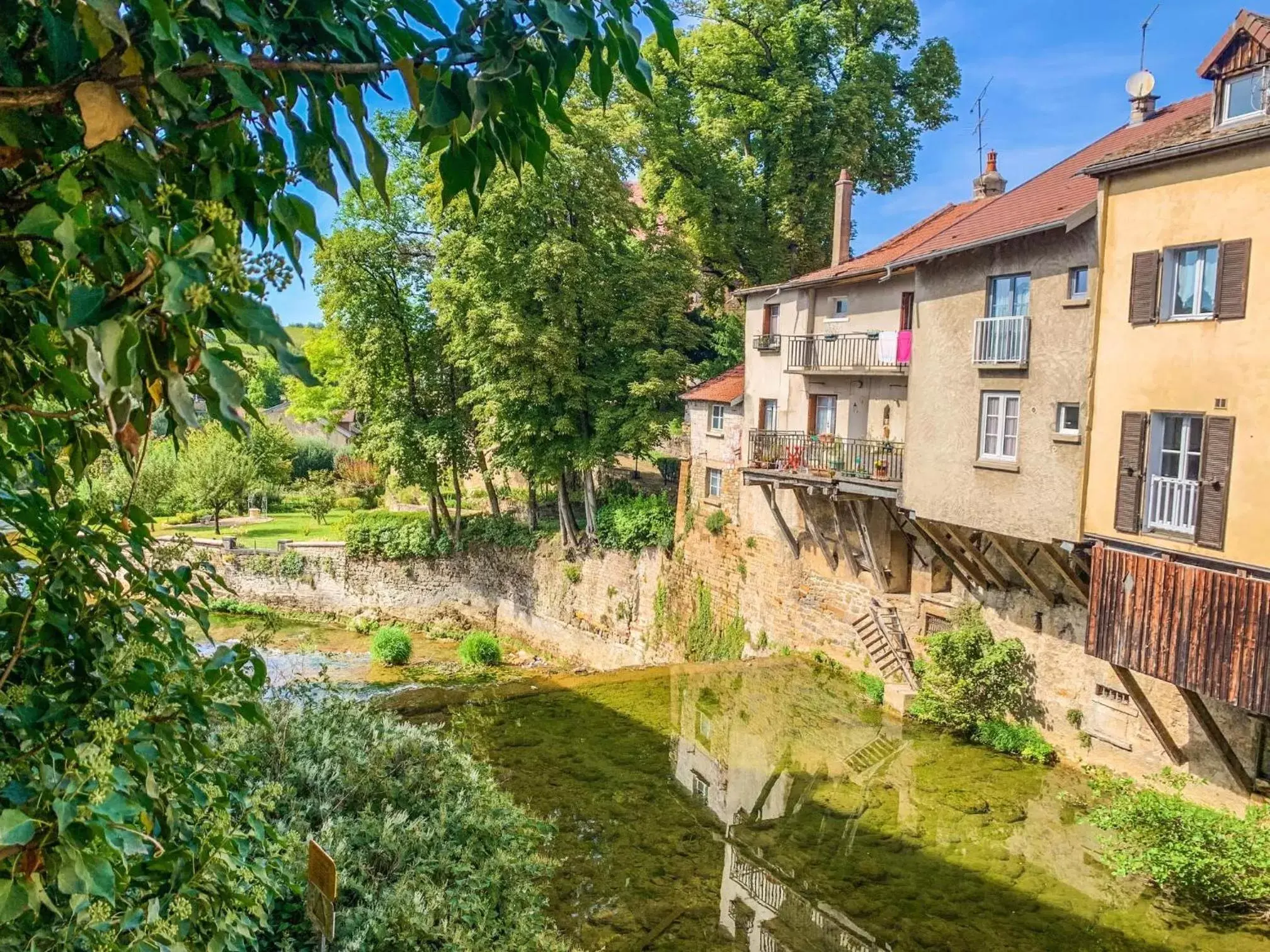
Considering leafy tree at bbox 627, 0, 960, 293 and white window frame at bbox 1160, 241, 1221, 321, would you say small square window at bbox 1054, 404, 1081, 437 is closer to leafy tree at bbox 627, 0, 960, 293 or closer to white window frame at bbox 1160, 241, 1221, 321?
white window frame at bbox 1160, 241, 1221, 321

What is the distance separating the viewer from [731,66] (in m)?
26.8

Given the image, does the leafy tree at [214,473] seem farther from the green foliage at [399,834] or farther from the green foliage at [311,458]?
the green foliage at [399,834]

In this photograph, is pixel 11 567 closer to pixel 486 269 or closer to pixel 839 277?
pixel 839 277

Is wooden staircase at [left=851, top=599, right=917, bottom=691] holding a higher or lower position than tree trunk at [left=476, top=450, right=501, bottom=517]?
lower

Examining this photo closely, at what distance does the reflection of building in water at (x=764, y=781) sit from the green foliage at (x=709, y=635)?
4.24 meters

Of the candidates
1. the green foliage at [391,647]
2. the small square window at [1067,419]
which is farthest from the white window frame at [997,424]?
the green foliage at [391,647]

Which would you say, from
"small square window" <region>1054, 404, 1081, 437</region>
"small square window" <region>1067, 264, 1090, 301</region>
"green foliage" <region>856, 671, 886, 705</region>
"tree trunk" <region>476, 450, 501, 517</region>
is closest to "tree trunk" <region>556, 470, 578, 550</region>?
"tree trunk" <region>476, 450, 501, 517</region>

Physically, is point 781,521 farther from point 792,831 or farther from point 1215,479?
point 1215,479

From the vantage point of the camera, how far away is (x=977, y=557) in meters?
15.1

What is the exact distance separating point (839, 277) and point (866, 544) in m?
5.91

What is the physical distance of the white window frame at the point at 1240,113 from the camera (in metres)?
9.96

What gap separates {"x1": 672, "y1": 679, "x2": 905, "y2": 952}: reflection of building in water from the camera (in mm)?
9344

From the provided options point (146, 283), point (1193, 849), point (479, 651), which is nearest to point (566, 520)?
point (479, 651)

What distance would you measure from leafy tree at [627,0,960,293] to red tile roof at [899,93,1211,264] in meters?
11.2
